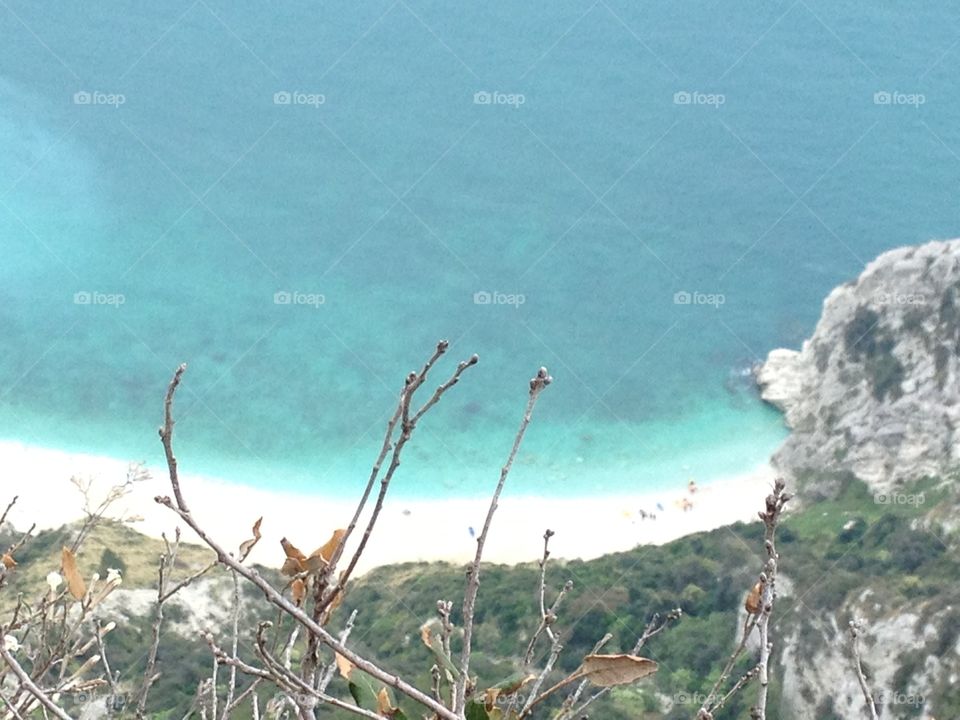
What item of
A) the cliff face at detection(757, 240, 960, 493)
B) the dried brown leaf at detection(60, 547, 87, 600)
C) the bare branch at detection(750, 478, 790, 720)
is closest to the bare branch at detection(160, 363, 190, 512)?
the dried brown leaf at detection(60, 547, 87, 600)

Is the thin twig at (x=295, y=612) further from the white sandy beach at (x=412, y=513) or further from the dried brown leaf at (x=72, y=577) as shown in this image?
the white sandy beach at (x=412, y=513)

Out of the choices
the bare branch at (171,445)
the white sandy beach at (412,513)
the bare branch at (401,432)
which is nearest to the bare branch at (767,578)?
the bare branch at (401,432)

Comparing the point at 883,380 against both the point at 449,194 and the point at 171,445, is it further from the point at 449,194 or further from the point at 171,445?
the point at 171,445

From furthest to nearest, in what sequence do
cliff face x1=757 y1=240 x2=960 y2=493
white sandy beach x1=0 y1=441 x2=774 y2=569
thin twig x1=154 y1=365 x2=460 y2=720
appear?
white sandy beach x1=0 y1=441 x2=774 y2=569 < cliff face x1=757 y1=240 x2=960 y2=493 < thin twig x1=154 y1=365 x2=460 y2=720

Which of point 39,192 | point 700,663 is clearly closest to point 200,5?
point 39,192

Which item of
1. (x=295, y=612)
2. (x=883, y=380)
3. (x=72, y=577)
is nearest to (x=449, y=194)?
(x=883, y=380)

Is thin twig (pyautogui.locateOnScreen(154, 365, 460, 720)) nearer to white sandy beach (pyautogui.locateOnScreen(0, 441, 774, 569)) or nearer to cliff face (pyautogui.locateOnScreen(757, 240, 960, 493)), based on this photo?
white sandy beach (pyautogui.locateOnScreen(0, 441, 774, 569))
